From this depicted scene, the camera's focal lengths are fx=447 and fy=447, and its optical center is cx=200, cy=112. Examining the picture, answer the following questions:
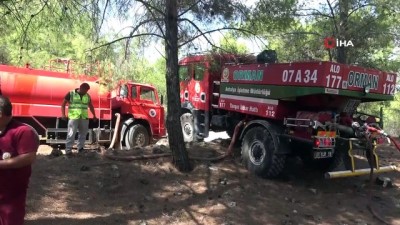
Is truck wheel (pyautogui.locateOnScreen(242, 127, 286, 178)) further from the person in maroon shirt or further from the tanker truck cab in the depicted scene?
the tanker truck cab

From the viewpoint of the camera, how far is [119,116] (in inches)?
517

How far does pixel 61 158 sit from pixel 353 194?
497cm

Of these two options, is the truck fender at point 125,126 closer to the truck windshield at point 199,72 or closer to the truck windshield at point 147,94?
the truck windshield at point 147,94

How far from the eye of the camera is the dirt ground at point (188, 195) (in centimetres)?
571

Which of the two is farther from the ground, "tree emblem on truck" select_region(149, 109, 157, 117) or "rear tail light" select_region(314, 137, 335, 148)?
"tree emblem on truck" select_region(149, 109, 157, 117)

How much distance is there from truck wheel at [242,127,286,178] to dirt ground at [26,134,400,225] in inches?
7.3

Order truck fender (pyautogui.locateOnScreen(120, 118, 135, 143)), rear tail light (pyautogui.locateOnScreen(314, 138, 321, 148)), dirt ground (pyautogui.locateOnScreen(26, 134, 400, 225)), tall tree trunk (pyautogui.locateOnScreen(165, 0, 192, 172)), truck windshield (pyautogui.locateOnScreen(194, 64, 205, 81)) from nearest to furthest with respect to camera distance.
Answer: dirt ground (pyautogui.locateOnScreen(26, 134, 400, 225)) < rear tail light (pyautogui.locateOnScreen(314, 138, 321, 148)) < tall tree trunk (pyautogui.locateOnScreen(165, 0, 192, 172)) < truck windshield (pyautogui.locateOnScreen(194, 64, 205, 81)) < truck fender (pyautogui.locateOnScreen(120, 118, 135, 143))

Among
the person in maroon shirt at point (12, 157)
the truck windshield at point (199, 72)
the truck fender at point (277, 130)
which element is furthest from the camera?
the truck windshield at point (199, 72)

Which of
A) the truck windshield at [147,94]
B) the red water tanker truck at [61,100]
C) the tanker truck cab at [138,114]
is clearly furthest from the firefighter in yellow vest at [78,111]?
the truck windshield at [147,94]

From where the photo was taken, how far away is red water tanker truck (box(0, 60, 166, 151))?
11.7 metres

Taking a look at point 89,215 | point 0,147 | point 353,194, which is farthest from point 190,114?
point 0,147

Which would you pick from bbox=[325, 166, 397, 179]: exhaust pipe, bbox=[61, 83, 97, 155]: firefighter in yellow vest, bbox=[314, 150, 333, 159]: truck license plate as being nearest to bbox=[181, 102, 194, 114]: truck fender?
bbox=[61, 83, 97, 155]: firefighter in yellow vest

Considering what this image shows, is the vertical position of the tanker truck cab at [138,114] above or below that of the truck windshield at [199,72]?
below

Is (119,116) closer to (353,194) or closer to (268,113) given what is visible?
(268,113)
